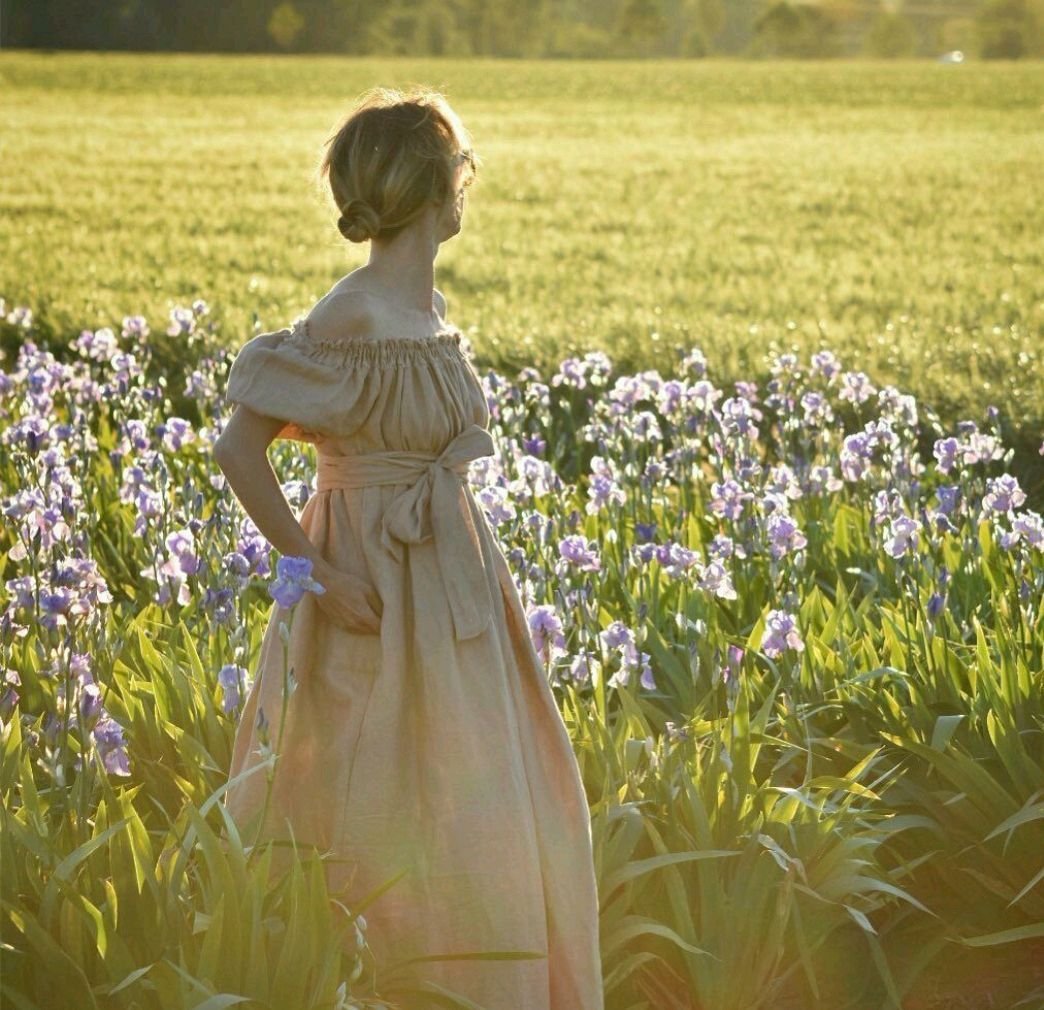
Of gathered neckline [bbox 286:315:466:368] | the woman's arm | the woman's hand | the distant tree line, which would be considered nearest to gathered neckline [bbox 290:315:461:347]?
gathered neckline [bbox 286:315:466:368]

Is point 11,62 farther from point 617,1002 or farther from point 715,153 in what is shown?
point 617,1002

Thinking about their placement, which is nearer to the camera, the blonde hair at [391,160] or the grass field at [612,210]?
the blonde hair at [391,160]

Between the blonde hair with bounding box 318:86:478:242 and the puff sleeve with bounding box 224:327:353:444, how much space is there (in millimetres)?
231

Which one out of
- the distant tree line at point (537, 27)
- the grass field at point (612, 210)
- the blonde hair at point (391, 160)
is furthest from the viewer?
the distant tree line at point (537, 27)

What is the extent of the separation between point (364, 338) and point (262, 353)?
166 mm

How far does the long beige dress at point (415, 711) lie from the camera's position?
2535 millimetres

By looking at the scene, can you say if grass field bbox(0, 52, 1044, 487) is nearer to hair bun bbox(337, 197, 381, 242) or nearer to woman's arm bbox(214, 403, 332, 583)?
hair bun bbox(337, 197, 381, 242)

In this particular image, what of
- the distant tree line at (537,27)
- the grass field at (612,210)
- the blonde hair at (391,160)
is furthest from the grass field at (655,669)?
the distant tree line at (537,27)

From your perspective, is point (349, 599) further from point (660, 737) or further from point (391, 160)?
point (660, 737)

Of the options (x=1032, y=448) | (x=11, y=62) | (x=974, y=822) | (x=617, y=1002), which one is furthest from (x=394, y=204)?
(x=11, y=62)

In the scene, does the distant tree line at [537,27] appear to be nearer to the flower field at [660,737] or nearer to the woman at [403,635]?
the flower field at [660,737]

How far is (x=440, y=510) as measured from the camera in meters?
2.57

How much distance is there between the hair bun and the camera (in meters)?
2.54

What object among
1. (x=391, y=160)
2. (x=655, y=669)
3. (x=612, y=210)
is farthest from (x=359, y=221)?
(x=612, y=210)
